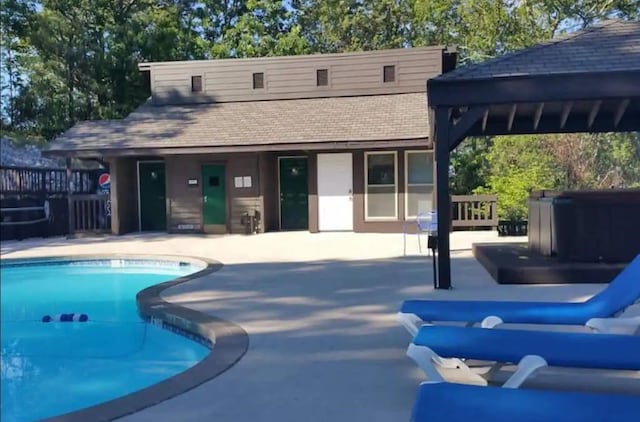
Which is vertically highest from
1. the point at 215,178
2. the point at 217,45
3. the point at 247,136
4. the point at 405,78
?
the point at 217,45

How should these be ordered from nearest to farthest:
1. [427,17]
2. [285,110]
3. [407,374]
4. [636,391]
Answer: [636,391]
[407,374]
[285,110]
[427,17]

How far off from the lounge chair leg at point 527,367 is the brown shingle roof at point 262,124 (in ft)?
35.1

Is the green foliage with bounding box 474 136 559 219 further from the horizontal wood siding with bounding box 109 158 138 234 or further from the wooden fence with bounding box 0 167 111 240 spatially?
the wooden fence with bounding box 0 167 111 240

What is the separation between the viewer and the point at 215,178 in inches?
614

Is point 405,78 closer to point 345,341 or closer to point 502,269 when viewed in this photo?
point 502,269

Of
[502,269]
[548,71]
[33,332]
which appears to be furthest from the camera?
[502,269]

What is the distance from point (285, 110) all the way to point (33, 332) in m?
11.1

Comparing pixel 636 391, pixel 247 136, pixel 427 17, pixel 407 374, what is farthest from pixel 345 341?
pixel 427 17

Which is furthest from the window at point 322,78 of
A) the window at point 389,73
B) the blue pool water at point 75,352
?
the blue pool water at point 75,352

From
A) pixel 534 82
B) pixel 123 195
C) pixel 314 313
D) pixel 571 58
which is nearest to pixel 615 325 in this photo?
pixel 314 313

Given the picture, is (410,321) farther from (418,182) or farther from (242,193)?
(242,193)

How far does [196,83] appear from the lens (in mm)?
17438

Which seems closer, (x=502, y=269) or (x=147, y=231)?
(x=502, y=269)

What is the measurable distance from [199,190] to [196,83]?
3748 millimetres
